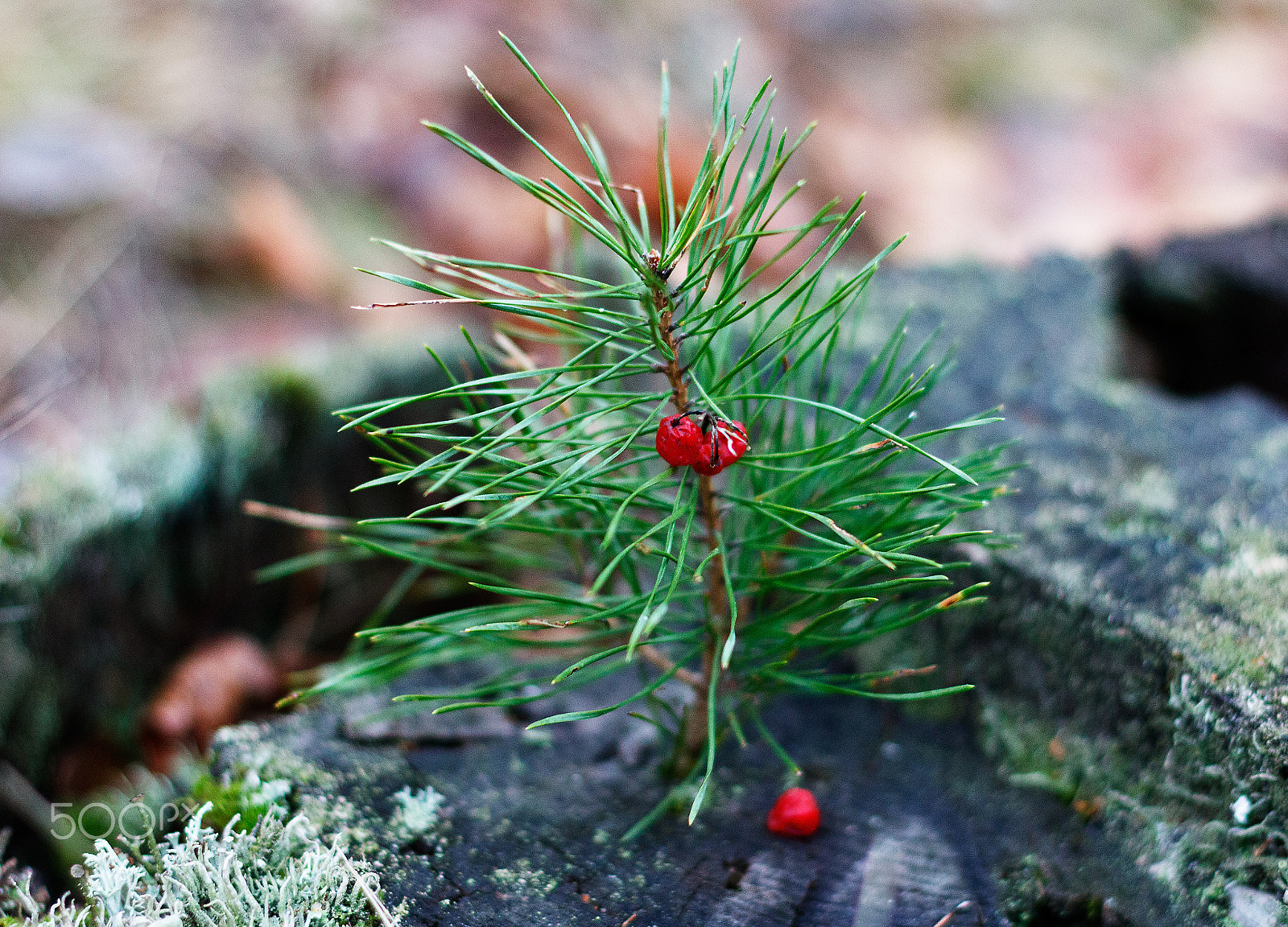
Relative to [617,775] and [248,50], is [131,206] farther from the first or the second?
[617,775]

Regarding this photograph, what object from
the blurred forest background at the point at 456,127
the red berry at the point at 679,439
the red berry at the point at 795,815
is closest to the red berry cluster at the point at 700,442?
the red berry at the point at 679,439

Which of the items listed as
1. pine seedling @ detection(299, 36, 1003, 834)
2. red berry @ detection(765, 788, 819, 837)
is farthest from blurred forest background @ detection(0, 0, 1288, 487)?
red berry @ detection(765, 788, 819, 837)

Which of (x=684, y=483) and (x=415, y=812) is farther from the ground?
(x=684, y=483)

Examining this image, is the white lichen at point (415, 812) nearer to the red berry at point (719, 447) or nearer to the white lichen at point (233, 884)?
the white lichen at point (233, 884)

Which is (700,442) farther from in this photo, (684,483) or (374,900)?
(374,900)

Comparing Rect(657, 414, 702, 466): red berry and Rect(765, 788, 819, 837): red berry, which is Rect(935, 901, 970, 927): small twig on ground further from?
Rect(657, 414, 702, 466): red berry

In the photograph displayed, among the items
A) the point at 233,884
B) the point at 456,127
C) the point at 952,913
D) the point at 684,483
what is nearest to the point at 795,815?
the point at 952,913

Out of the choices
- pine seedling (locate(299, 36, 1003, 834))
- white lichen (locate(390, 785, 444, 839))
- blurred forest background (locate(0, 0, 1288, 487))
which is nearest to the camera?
pine seedling (locate(299, 36, 1003, 834))

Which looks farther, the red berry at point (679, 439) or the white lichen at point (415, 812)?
the white lichen at point (415, 812)
